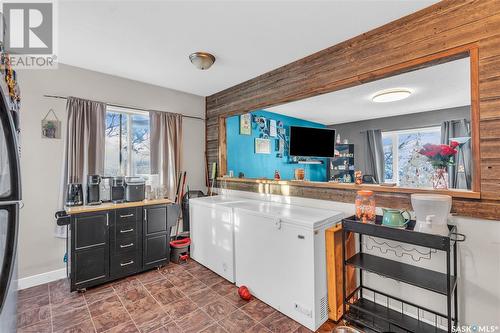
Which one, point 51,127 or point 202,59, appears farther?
point 51,127

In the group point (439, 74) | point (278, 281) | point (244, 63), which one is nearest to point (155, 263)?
point (278, 281)

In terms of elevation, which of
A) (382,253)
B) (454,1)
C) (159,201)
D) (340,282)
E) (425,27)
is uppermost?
(454,1)

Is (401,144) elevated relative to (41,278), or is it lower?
elevated

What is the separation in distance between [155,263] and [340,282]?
7.18 ft

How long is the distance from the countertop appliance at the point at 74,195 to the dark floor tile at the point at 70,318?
1.08 m

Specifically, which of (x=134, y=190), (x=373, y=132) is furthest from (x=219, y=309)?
(x=373, y=132)

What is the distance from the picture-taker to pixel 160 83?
3.35 meters

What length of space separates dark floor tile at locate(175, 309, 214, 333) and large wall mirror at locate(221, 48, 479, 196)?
71.7 inches

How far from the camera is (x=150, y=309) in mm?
2098

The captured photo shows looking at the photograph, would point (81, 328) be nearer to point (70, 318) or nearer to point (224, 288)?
point (70, 318)

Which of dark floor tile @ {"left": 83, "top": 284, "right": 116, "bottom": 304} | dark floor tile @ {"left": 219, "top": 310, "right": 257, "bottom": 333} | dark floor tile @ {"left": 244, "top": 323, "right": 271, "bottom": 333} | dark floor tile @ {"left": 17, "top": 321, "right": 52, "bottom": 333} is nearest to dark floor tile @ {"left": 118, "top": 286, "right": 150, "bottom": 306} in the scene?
dark floor tile @ {"left": 83, "top": 284, "right": 116, "bottom": 304}

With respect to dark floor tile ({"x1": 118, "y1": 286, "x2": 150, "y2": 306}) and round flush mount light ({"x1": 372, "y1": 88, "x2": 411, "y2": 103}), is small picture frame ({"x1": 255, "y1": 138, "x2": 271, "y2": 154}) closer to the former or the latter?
round flush mount light ({"x1": 372, "y1": 88, "x2": 411, "y2": 103})

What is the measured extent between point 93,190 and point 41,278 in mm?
1094

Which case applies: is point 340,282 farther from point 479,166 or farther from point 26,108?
point 26,108
